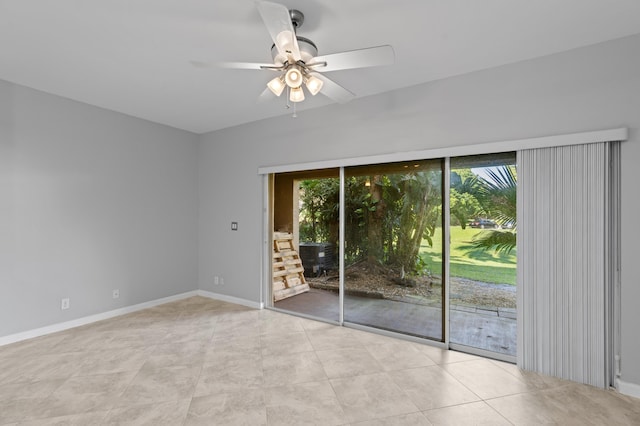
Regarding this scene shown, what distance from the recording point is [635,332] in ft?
7.85

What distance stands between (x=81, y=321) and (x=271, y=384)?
2.88 m

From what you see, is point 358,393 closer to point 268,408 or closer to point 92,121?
point 268,408

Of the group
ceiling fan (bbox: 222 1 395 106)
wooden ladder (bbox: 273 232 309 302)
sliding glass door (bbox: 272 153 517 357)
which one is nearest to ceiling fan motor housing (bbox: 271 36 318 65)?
ceiling fan (bbox: 222 1 395 106)

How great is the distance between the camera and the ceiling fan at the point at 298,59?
1796mm

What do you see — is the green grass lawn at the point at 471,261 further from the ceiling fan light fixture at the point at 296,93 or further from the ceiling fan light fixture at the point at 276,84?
the ceiling fan light fixture at the point at 276,84

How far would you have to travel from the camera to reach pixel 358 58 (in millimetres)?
1988

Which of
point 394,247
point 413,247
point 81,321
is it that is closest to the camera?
point 413,247

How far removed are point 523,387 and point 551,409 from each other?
0.92 ft

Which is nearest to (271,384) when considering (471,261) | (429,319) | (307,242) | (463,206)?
(429,319)

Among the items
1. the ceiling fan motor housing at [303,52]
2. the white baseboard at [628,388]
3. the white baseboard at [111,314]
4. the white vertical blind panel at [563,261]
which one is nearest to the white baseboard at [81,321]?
the white baseboard at [111,314]

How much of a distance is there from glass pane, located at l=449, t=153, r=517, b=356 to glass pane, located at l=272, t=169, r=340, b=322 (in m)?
1.44

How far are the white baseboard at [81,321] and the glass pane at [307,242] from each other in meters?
1.74

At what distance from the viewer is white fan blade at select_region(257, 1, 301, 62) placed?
163 cm

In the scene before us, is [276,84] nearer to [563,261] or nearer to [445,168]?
[445,168]
